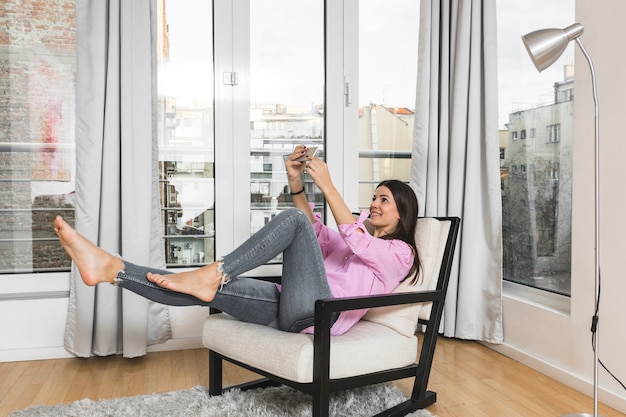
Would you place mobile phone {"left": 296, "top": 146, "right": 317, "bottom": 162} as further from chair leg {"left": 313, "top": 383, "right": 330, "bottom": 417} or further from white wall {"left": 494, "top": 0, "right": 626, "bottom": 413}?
white wall {"left": 494, "top": 0, "right": 626, "bottom": 413}

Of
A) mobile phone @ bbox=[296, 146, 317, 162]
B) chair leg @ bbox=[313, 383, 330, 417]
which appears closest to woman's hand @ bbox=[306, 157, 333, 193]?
mobile phone @ bbox=[296, 146, 317, 162]

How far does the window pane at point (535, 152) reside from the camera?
2.65m

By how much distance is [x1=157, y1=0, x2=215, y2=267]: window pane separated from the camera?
305 centimetres

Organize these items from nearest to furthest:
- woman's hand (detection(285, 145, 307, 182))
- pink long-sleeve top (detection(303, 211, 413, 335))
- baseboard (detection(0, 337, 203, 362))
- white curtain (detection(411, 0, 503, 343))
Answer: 1. pink long-sleeve top (detection(303, 211, 413, 335))
2. woman's hand (detection(285, 145, 307, 182))
3. baseboard (detection(0, 337, 203, 362))
4. white curtain (detection(411, 0, 503, 343))

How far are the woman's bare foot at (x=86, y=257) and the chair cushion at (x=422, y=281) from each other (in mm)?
1009

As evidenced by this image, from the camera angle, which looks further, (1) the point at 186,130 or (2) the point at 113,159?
(1) the point at 186,130

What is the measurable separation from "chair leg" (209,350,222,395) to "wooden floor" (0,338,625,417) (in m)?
0.23

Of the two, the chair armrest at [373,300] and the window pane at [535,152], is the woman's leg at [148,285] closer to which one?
the chair armrest at [373,300]

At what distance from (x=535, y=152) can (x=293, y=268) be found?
157cm

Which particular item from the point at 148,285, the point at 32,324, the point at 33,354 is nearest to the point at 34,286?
the point at 32,324

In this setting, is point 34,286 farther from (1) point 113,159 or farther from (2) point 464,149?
(2) point 464,149

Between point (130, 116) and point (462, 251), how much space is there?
1.92 metres

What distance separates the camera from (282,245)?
1952 mm

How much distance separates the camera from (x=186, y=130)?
3088mm
